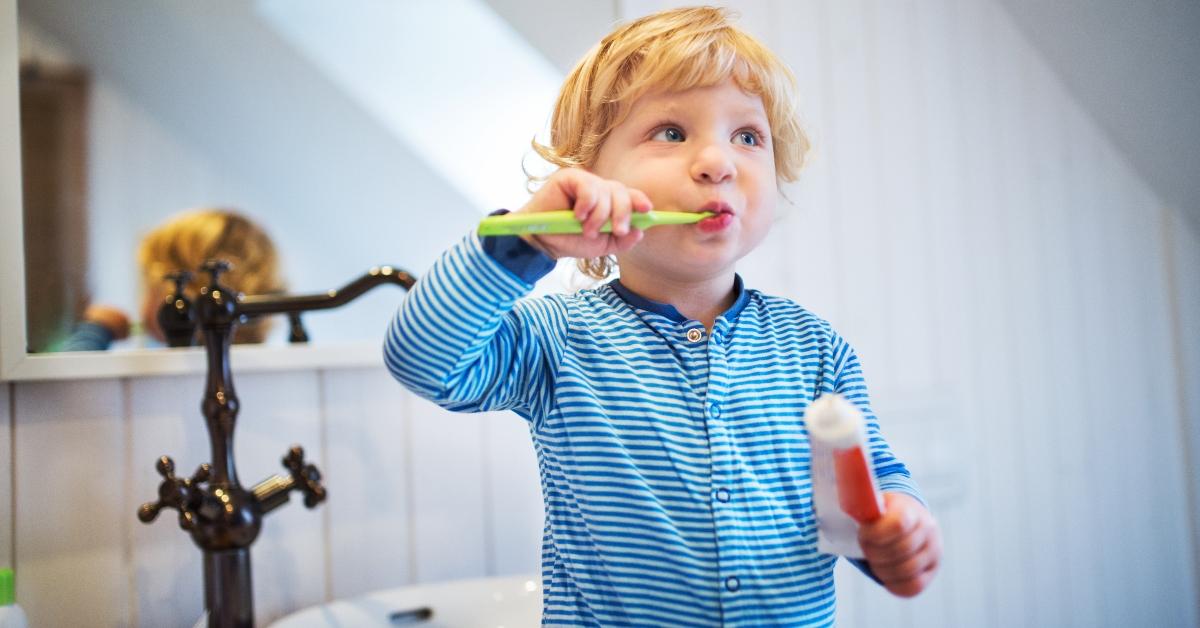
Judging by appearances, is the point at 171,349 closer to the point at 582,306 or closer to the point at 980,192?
the point at 582,306

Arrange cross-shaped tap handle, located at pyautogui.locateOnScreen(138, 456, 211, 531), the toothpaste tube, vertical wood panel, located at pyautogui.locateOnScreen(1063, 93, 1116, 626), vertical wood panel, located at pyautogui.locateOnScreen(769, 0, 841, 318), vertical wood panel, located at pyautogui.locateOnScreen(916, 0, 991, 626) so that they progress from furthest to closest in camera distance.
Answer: vertical wood panel, located at pyautogui.locateOnScreen(1063, 93, 1116, 626), vertical wood panel, located at pyautogui.locateOnScreen(916, 0, 991, 626), vertical wood panel, located at pyautogui.locateOnScreen(769, 0, 841, 318), cross-shaped tap handle, located at pyautogui.locateOnScreen(138, 456, 211, 531), the toothpaste tube

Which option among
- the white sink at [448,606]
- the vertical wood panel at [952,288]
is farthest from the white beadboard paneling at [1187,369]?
the white sink at [448,606]

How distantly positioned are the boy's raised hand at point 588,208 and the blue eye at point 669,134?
11 centimetres

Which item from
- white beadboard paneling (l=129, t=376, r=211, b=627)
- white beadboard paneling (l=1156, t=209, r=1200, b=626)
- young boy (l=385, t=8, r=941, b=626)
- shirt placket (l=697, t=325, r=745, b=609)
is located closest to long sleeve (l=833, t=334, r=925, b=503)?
young boy (l=385, t=8, r=941, b=626)

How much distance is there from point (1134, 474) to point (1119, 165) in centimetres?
52

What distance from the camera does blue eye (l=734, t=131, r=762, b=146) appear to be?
2.06 feet

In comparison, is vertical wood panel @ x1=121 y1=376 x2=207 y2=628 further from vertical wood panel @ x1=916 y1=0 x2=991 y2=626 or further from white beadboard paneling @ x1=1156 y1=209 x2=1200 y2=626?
white beadboard paneling @ x1=1156 y1=209 x2=1200 y2=626

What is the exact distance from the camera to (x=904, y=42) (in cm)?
126

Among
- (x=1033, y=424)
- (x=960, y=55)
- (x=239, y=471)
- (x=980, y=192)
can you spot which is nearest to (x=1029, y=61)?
(x=960, y=55)

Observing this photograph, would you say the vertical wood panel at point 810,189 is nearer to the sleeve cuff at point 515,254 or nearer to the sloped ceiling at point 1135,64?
the sloped ceiling at point 1135,64

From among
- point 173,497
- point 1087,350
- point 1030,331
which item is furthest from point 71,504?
point 1087,350

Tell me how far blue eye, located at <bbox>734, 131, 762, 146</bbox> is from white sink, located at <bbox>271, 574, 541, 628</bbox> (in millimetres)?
487

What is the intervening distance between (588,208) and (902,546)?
0.27 m

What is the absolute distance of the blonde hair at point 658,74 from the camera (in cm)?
61
